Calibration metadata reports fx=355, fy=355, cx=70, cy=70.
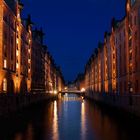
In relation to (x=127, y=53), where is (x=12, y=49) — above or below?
above

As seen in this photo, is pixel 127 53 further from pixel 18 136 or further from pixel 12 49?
pixel 18 136

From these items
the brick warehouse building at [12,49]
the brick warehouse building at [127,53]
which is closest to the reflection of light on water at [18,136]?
the brick warehouse building at [12,49]

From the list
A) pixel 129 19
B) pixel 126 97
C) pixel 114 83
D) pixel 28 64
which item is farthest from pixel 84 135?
pixel 28 64

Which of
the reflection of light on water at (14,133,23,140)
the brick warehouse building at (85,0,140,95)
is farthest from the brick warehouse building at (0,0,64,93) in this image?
the reflection of light on water at (14,133,23,140)

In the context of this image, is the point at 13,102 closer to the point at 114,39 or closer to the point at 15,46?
the point at 15,46

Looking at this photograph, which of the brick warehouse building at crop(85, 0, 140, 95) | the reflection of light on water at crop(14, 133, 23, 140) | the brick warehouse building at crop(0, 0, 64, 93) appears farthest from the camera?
the brick warehouse building at crop(0, 0, 64, 93)

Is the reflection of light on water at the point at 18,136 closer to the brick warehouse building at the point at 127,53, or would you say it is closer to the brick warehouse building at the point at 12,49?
the brick warehouse building at the point at 12,49

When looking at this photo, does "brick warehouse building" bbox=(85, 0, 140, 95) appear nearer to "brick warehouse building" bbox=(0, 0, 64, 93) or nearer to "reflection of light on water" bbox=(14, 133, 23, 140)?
"brick warehouse building" bbox=(0, 0, 64, 93)

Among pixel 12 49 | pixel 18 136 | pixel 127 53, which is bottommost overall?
pixel 18 136

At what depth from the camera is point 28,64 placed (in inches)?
4225

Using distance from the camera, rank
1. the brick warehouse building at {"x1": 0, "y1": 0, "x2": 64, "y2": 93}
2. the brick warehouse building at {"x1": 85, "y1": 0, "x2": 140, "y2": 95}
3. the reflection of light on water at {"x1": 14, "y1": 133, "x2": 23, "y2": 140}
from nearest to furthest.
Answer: the reflection of light on water at {"x1": 14, "y1": 133, "x2": 23, "y2": 140}, the brick warehouse building at {"x1": 85, "y1": 0, "x2": 140, "y2": 95}, the brick warehouse building at {"x1": 0, "y1": 0, "x2": 64, "y2": 93}

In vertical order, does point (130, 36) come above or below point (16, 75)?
above

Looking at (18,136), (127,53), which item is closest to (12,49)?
(127,53)

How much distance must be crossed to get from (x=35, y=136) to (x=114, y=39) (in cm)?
6494
